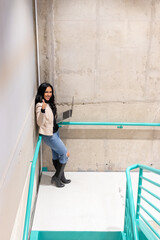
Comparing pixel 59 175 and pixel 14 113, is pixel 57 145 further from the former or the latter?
pixel 14 113

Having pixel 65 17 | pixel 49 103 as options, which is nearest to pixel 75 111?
pixel 49 103

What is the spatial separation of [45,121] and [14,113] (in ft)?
4.48

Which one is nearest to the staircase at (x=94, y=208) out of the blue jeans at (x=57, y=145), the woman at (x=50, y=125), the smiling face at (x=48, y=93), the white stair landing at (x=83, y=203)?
the white stair landing at (x=83, y=203)

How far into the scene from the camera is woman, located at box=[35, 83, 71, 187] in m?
3.56

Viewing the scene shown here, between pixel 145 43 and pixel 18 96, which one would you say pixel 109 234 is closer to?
pixel 18 96

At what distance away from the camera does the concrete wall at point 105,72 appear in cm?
384

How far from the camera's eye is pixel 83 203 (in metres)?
3.75

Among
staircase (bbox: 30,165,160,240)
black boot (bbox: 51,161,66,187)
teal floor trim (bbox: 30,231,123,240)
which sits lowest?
teal floor trim (bbox: 30,231,123,240)

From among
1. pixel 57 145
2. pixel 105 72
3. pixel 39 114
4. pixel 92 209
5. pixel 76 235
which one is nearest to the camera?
pixel 76 235

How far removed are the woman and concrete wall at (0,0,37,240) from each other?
411 millimetres

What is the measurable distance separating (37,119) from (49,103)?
1.17 feet

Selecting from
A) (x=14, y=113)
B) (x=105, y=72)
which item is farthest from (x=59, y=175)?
(x=14, y=113)

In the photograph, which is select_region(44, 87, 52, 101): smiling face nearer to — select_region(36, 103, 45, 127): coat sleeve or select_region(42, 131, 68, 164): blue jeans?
select_region(36, 103, 45, 127): coat sleeve

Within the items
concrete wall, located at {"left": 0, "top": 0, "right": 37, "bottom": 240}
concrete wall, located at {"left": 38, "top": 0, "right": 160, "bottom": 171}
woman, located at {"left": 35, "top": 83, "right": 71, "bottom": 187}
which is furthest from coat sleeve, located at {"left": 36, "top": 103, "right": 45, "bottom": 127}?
concrete wall, located at {"left": 38, "top": 0, "right": 160, "bottom": 171}
